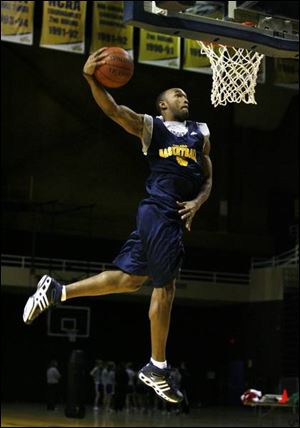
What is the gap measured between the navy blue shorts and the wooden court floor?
14847mm

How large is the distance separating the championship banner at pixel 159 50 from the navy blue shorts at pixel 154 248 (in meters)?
16.8

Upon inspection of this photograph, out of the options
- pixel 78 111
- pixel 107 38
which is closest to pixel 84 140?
pixel 78 111

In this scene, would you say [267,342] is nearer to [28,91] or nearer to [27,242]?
[27,242]

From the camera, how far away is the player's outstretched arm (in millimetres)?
5180

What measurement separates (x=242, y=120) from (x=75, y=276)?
9.82m

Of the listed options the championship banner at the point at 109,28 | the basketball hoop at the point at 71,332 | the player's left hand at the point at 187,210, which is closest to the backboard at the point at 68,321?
the basketball hoop at the point at 71,332

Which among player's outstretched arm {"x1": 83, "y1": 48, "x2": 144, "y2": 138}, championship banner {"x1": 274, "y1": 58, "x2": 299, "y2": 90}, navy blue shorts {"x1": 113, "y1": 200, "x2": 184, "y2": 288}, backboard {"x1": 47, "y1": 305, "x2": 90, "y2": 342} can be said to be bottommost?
backboard {"x1": 47, "y1": 305, "x2": 90, "y2": 342}

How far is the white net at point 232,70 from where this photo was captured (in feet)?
22.5

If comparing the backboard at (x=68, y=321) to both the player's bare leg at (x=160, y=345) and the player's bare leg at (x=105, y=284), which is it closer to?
the player's bare leg at (x=105, y=284)

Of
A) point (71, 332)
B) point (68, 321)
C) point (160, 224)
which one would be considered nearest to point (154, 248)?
point (160, 224)

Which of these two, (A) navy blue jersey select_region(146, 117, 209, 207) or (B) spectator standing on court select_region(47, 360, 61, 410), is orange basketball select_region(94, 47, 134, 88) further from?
(B) spectator standing on court select_region(47, 360, 61, 410)

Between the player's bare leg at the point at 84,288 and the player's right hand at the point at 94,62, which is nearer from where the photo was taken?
the player's right hand at the point at 94,62

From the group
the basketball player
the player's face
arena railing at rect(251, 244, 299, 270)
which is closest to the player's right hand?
the basketball player

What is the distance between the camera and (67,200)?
107 feet
